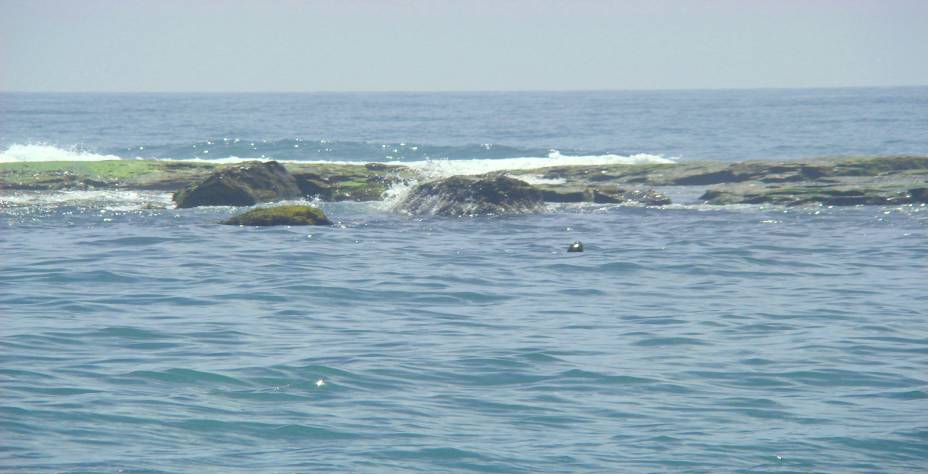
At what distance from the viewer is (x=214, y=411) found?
9.66 meters

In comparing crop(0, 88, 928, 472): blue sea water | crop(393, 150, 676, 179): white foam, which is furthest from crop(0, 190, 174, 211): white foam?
crop(393, 150, 676, 179): white foam

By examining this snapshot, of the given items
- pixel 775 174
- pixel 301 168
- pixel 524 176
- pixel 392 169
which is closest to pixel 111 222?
pixel 301 168

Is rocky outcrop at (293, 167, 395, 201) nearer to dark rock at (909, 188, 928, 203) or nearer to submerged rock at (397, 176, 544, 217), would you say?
submerged rock at (397, 176, 544, 217)

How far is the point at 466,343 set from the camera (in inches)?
492

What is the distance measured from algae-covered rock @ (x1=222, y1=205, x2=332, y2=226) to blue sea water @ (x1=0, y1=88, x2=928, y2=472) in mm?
734

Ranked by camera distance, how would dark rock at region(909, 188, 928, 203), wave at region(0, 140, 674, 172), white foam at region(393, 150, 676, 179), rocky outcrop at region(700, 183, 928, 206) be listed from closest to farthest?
dark rock at region(909, 188, 928, 203) → rocky outcrop at region(700, 183, 928, 206) → white foam at region(393, 150, 676, 179) → wave at region(0, 140, 674, 172)

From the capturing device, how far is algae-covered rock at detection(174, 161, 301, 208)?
90.9ft

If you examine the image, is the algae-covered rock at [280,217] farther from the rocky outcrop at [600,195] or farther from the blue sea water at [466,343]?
the rocky outcrop at [600,195]

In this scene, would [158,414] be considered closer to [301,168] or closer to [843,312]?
[843,312]

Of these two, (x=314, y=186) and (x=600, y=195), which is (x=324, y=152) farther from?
(x=600, y=195)

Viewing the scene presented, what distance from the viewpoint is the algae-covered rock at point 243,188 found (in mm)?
27703

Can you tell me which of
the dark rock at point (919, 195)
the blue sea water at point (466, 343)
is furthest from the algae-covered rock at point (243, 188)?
the dark rock at point (919, 195)

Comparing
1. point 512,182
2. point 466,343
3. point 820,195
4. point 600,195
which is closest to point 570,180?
point 600,195

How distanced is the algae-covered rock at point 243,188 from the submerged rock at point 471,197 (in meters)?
3.56
